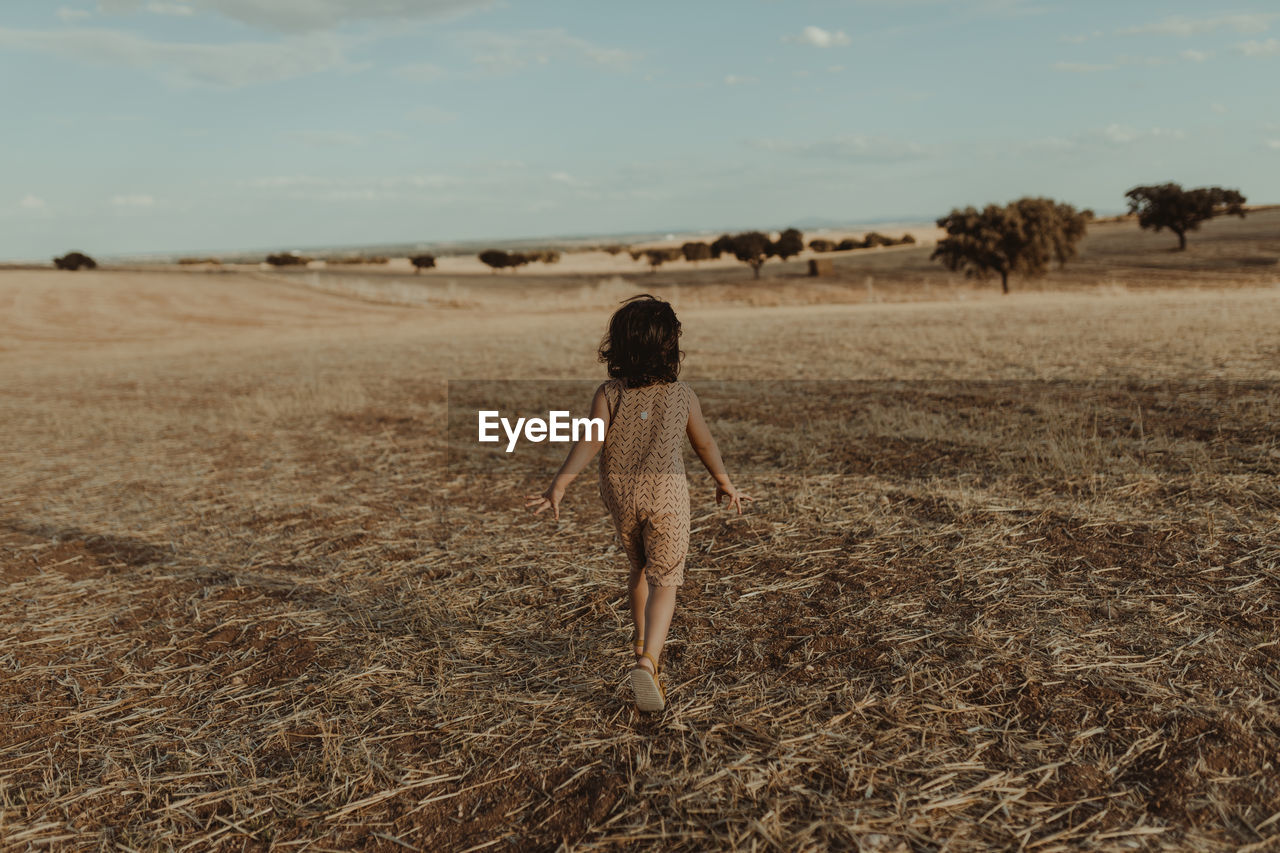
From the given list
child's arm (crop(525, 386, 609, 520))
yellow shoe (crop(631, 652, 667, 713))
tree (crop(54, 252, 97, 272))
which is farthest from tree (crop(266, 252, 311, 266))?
yellow shoe (crop(631, 652, 667, 713))

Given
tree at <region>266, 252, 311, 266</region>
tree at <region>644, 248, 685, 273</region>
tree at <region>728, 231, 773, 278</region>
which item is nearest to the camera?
tree at <region>728, 231, 773, 278</region>

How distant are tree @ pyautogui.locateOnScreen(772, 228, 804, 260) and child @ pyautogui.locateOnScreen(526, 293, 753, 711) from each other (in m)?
79.0

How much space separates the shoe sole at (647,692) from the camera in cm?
380

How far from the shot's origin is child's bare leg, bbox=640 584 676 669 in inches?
158

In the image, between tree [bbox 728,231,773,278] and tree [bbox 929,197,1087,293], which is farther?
tree [bbox 728,231,773,278]

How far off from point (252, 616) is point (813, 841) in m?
3.95

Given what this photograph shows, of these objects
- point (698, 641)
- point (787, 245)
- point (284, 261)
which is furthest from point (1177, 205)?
point (284, 261)

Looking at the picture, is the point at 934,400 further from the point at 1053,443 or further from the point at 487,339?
the point at 487,339

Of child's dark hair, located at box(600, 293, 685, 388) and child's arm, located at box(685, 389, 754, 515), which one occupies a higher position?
child's dark hair, located at box(600, 293, 685, 388)

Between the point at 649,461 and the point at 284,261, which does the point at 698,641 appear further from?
the point at 284,261

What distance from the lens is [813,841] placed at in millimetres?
2969

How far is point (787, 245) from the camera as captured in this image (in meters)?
80.8

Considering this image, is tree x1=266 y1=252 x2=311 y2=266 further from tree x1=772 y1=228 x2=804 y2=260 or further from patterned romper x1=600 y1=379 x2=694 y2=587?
patterned romper x1=600 y1=379 x2=694 y2=587

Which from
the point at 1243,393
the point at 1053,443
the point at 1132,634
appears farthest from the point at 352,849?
the point at 1243,393
